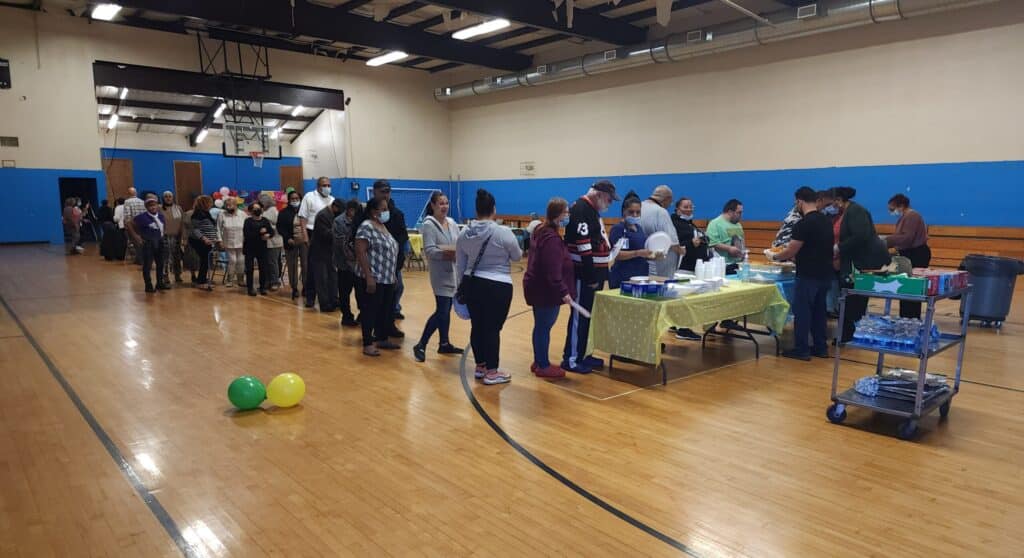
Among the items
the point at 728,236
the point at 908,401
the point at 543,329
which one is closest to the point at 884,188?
the point at 728,236

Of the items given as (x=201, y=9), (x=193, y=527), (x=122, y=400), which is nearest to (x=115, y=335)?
(x=122, y=400)

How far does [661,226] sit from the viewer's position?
538cm

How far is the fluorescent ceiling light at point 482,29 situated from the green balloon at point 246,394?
9.84 meters

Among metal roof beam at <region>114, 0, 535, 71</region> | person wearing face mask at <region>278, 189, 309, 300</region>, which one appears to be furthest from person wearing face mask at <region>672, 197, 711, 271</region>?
metal roof beam at <region>114, 0, 535, 71</region>

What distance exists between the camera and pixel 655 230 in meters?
5.38

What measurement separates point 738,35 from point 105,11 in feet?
40.4

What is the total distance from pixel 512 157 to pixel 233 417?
14.1 m

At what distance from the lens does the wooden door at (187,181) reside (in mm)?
20656

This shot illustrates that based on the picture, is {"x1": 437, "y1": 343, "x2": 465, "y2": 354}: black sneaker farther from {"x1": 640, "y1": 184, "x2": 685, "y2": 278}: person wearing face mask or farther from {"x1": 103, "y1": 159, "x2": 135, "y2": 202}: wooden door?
{"x1": 103, "y1": 159, "x2": 135, "y2": 202}: wooden door

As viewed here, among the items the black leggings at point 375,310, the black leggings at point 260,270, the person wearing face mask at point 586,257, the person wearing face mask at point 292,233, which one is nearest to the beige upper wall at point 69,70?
the black leggings at point 260,270

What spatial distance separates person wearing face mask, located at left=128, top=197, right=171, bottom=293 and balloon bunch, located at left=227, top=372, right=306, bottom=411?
17.7ft

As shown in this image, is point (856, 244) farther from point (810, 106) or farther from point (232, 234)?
point (232, 234)

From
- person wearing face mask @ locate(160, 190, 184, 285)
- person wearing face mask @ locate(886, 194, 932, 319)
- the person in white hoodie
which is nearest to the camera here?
the person in white hoodie

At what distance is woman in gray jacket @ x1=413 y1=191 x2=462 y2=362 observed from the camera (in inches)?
200
